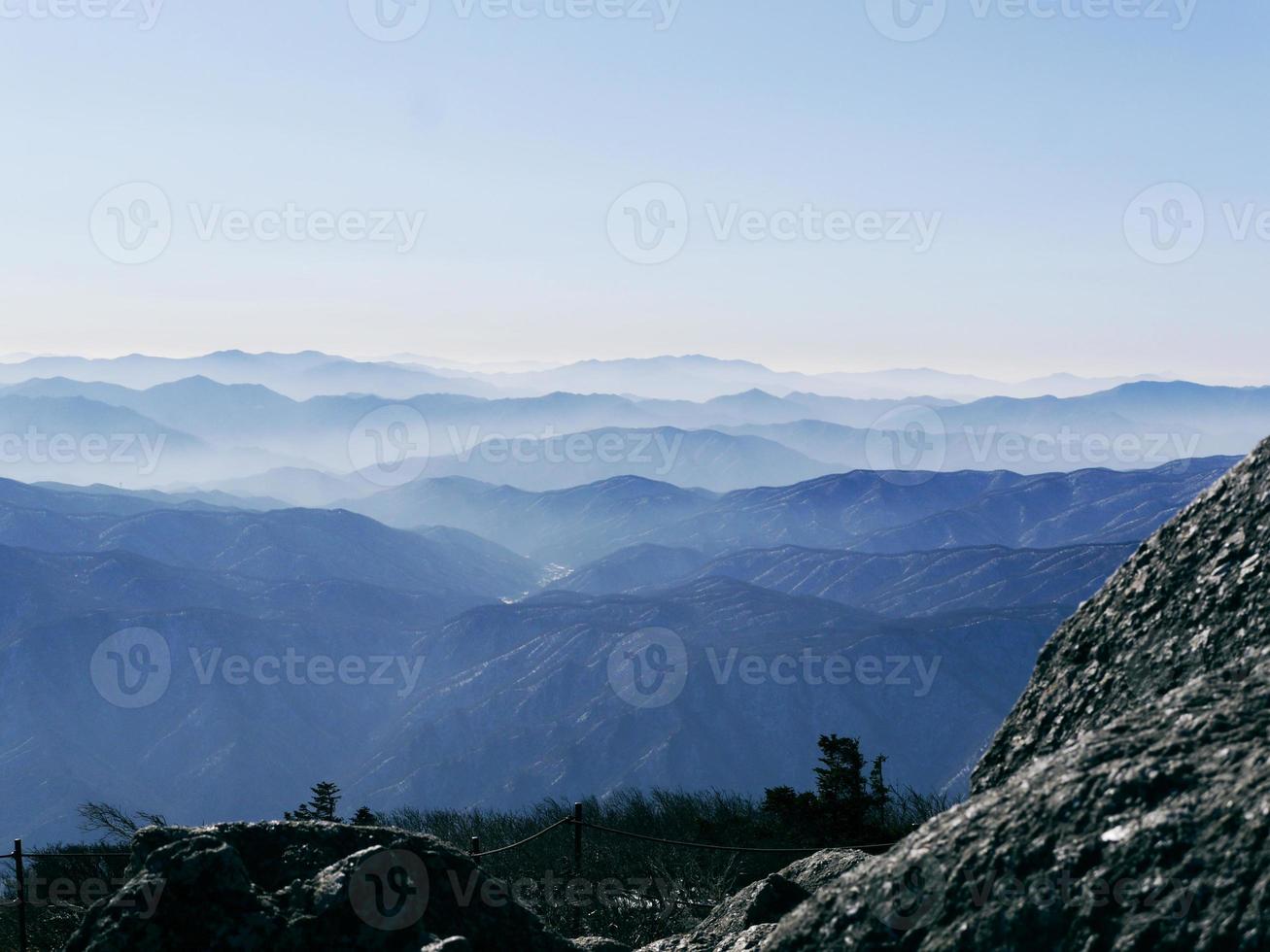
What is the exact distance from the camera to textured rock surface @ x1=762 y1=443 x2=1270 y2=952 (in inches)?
132

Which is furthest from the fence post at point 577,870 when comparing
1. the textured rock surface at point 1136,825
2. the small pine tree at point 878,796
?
the textured rock surface at point 1136,825

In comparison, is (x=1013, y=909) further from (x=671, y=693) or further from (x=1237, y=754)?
(x=671, y=693)

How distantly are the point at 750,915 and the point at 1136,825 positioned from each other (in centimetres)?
404

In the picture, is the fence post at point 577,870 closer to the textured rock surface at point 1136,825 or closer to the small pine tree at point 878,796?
the small pine tree at point 878,796

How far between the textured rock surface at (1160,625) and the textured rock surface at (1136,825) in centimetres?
1

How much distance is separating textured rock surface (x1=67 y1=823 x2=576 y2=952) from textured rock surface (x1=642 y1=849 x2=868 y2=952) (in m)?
1.11

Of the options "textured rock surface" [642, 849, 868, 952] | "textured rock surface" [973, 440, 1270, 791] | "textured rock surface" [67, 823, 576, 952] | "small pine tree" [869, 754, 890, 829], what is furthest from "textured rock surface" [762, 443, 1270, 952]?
"small pine tree" [869, 754, 890, 829]

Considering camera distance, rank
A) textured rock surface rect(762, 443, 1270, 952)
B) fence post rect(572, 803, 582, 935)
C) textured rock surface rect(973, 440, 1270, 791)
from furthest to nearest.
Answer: fence post rect(572, 803, 582, 935), textured rock surface rect(973, 440, 1270, 791), textured rock surface rect(762, 443, 1270, 952)

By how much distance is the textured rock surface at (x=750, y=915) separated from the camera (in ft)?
21.3

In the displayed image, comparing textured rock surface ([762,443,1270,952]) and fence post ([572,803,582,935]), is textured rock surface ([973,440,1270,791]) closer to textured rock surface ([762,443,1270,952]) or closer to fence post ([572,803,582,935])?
textured rock surface ([762,443,1270,952])

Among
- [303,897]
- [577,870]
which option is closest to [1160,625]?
[303,897]

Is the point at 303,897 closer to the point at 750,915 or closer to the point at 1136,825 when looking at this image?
the point at 750,915

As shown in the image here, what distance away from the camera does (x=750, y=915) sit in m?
7.20

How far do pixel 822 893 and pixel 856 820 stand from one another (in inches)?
417
